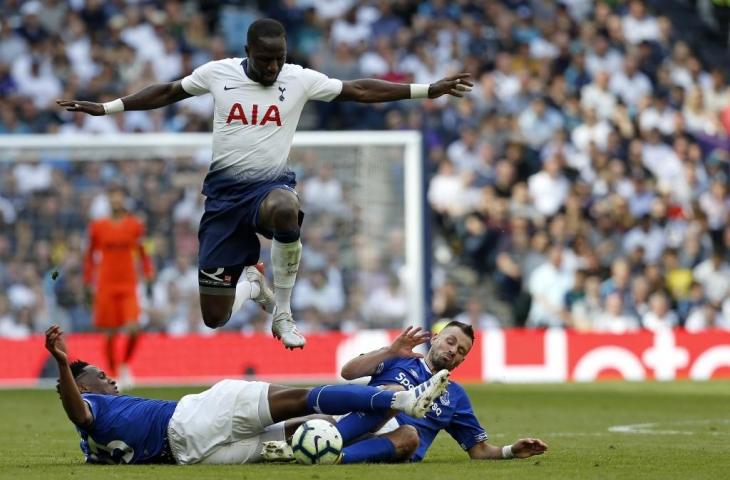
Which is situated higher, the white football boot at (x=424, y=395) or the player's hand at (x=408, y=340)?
the player's hand at (x=408, y=340)

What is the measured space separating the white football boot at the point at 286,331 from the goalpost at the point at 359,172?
29.5 ft

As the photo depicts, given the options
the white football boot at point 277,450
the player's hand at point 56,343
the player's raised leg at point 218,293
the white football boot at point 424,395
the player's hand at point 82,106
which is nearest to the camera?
the player's hand at point 56,343

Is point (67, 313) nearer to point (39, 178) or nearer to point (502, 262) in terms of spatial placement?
point (39, 178)

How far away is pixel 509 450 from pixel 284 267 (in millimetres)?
2121

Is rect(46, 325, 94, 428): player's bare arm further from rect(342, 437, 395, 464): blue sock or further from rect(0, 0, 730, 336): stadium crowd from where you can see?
rect(0, 0, 730, 336): stadium crowd

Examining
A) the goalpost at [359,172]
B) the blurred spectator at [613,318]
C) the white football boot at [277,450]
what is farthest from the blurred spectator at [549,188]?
the white football boot at [277,450]

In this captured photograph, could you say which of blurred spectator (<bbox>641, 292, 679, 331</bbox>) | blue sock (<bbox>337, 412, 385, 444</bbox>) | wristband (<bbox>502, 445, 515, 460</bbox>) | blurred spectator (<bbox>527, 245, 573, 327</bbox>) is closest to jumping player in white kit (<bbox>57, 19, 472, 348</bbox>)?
blue sock (<bbox>337, 412, 385, 444</bbox>)

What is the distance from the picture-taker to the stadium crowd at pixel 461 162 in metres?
20.1

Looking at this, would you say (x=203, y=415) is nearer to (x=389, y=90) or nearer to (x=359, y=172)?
(x=389, y=90)

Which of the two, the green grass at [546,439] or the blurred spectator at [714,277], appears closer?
the green grass at [546,439]

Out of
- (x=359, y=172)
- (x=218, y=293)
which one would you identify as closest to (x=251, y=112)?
(x=218, y=293)

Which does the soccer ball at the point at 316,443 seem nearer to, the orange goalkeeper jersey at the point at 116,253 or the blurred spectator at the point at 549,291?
the orange goalkeeper jersey at the point at 116,253

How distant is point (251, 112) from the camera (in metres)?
10.6

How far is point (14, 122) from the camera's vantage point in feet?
72.0
